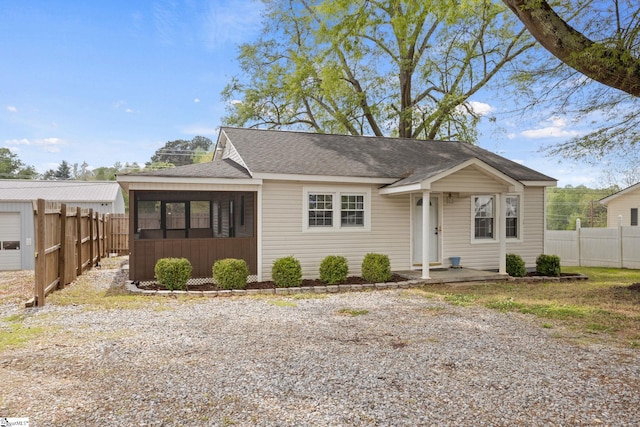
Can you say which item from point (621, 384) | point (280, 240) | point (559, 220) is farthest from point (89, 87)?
point (559, 220)

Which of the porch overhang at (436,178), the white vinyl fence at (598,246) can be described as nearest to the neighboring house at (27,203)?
the porch overhang at (436,178)

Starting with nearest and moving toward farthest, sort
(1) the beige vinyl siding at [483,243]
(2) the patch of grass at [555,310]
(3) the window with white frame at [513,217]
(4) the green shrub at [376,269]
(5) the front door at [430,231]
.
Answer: (2) the patch of grass at [555,310] → (4) the green shrub at [376,269] → (5) the front door at [430,231] → (1) the beige vinyl siding at [483,243] → (3) the window with white frame at [513,217]

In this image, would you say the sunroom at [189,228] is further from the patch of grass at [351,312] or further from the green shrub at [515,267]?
the green shrub at [515,267]

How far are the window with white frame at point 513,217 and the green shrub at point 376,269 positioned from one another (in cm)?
474

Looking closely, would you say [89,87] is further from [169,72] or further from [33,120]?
[33,120]

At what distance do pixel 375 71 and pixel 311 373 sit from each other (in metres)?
20.7

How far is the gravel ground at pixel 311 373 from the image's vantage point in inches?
129

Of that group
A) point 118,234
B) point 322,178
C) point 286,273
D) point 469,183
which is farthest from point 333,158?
point 118,234

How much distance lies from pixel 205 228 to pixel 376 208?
4820 millimetres

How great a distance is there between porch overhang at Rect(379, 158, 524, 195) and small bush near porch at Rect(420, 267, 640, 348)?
2385mm

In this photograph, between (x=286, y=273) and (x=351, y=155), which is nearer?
(x=286, y=273)

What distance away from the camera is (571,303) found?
7.94 metres

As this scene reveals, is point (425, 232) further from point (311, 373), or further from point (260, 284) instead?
point (311, 373)

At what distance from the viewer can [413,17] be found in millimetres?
19391
